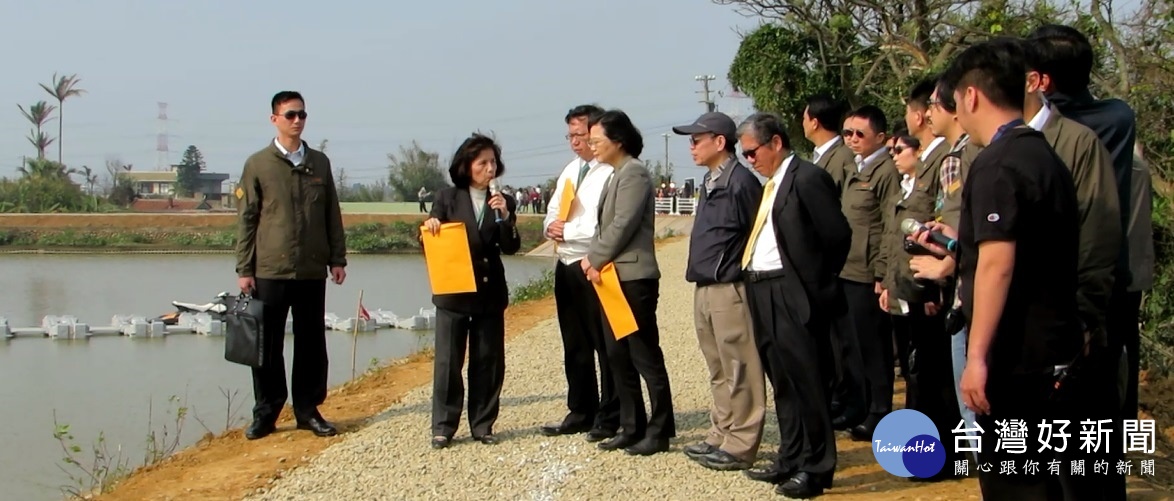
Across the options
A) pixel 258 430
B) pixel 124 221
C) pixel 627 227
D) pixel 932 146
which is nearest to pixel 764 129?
pixel 627 227

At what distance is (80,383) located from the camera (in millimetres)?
12352

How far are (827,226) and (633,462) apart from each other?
1.57m

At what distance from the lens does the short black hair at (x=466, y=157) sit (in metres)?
5.89

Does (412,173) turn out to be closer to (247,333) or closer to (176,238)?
(176,238)

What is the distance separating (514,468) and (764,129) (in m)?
2.08

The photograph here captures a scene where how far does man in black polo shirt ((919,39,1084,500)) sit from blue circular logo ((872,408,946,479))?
1767 millimetres

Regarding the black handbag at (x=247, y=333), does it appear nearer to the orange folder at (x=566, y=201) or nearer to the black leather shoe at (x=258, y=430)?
the black leather shoe at (x=258, y=430)

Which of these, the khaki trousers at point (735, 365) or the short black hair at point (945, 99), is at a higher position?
the short black hair at point (945, 99)

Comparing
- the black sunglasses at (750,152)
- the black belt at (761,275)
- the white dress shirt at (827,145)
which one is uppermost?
the white dress shirt at (827,145)

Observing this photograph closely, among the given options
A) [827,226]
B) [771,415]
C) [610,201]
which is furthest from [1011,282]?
[771,415]

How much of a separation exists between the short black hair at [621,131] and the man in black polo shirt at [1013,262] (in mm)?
2638

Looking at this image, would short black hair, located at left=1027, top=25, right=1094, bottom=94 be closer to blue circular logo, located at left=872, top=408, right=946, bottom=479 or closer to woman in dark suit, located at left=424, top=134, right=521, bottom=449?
blue circular logo, located at left=872, top=408, right=946, bottom=479

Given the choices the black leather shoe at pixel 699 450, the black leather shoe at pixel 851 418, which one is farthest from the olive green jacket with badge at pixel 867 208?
the black leather shoe at pixel 699 450

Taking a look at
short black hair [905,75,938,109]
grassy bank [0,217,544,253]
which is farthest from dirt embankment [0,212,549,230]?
short black hair [905,75,938,109]
